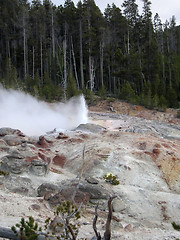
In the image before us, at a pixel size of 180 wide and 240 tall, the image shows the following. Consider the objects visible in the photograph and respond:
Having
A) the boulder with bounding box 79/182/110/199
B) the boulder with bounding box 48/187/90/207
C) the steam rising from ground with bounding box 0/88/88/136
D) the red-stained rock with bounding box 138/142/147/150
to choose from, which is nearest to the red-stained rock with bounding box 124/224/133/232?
the boulder with bounding box 48/187/90/207

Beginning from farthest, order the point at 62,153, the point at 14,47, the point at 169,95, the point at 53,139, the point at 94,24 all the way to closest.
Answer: the point at 14,47 → the point at 94,24 → the point at 169,95 → the point at 53,139 → the point at 62,153

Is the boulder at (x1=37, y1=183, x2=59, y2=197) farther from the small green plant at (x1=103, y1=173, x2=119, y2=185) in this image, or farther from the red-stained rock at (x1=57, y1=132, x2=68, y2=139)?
the red-stained rock at (x1=57, y1=132, x2=68, y2=139)

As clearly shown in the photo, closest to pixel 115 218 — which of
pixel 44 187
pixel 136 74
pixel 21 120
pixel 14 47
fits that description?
pixel 44 187

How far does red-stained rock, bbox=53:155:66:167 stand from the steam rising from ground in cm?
394

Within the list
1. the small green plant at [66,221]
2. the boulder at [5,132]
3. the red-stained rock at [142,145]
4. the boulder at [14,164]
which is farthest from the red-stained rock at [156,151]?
the boulder at [5,132]

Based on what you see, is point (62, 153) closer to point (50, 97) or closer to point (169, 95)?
point (50, 97)

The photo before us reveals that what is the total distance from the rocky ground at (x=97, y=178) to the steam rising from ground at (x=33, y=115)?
2.15 meters

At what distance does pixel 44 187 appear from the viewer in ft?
26.7

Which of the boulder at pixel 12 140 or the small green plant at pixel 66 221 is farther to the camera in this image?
the boulder at pixel 12 140

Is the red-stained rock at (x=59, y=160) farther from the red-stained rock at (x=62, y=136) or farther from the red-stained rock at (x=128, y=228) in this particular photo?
the red-stained rock at (x=128, y=228)

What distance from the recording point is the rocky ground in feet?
21.9

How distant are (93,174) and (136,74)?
26.5 meters

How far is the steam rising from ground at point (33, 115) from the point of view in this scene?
56.0 ft

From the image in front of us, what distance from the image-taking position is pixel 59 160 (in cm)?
1209
